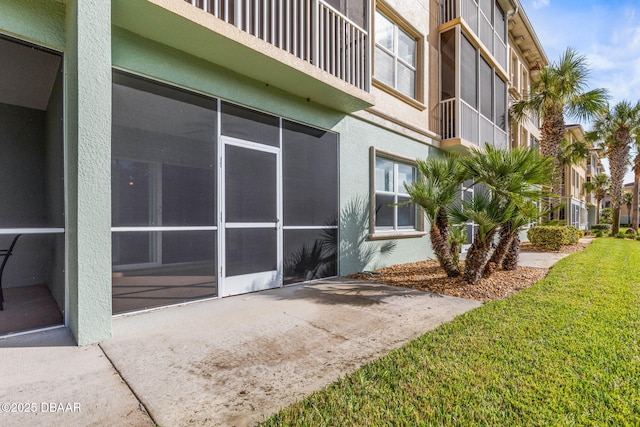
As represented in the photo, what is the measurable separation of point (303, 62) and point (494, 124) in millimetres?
10012

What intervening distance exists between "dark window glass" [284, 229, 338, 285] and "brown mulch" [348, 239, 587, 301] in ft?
2.36

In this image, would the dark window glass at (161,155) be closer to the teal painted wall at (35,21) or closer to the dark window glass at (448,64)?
the teal painted wall at (35,21)

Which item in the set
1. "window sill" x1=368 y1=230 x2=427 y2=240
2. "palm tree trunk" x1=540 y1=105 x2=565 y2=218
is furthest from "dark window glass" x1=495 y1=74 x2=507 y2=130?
"window sill" x1=368 y1=230 x2=427 y2=240

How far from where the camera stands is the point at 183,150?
4.85 m

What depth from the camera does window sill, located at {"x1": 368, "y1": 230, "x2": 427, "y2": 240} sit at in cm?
→ 796

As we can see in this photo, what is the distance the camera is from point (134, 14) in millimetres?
3840

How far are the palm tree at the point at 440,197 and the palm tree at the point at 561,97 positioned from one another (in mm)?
7728

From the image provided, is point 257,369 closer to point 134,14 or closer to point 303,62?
point 134,14

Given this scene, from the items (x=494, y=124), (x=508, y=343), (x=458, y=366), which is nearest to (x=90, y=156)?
(x=458, y=366)

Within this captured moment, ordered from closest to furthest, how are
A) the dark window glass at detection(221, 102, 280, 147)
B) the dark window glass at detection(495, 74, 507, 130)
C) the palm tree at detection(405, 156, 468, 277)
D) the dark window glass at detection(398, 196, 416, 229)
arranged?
the dark window glass at detection(221, 102, 280, 147) → the palm tree at detection(405, 156, 468, 277) → the dark window glass at detection(398, 196, 416, 229) → the dark window glass at detection(495, 74, 507, 130)

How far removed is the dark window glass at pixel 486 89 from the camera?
38.0 ft

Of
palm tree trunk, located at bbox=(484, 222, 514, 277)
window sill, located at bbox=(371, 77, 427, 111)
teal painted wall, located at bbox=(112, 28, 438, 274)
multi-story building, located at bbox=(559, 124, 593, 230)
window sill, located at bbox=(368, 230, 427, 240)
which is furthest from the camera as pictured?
multi-story building, located at bbox=(559, 124, 593, 230)

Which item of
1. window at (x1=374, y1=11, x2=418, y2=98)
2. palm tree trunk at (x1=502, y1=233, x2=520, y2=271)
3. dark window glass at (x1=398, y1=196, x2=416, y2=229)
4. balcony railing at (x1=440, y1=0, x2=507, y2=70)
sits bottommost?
palm tree trunk at (x1=502, y1=233, x2=520, y2=271)

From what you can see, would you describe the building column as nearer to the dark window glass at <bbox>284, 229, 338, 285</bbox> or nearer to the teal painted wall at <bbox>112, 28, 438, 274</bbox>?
the teal painted wall at <bbox>112, 28, 438, 274</bbox>
